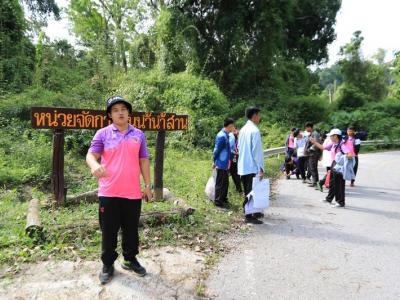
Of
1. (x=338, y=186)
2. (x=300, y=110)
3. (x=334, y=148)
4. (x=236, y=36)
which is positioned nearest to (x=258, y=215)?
(x=338, y=186)

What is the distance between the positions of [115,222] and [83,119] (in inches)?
109

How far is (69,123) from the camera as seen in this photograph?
A: 249 inches

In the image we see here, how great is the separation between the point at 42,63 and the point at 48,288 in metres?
17.9

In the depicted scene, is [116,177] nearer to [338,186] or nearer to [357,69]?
[338,186]

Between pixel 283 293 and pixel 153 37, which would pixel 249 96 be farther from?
pixel 283 293

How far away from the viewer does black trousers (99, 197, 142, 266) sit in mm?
4141

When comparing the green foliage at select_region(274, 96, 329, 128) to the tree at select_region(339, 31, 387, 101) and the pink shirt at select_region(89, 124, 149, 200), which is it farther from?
the pink shirt at select_region(89, 124, 149, 200)

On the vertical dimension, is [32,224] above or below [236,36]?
below

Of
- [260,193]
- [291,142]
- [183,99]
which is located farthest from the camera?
[183,99]

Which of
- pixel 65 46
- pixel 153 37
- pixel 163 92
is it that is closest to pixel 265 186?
pixel 163 92

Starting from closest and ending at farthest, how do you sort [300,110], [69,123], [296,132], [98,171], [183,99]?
[98,171]
[69,123]
[296,132]
[183,99]
[300,110]

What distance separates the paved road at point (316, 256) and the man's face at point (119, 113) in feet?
6.79

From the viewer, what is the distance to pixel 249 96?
25.2 meters

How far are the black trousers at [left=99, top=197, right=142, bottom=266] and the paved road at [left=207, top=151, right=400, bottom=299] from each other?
1.07 m
